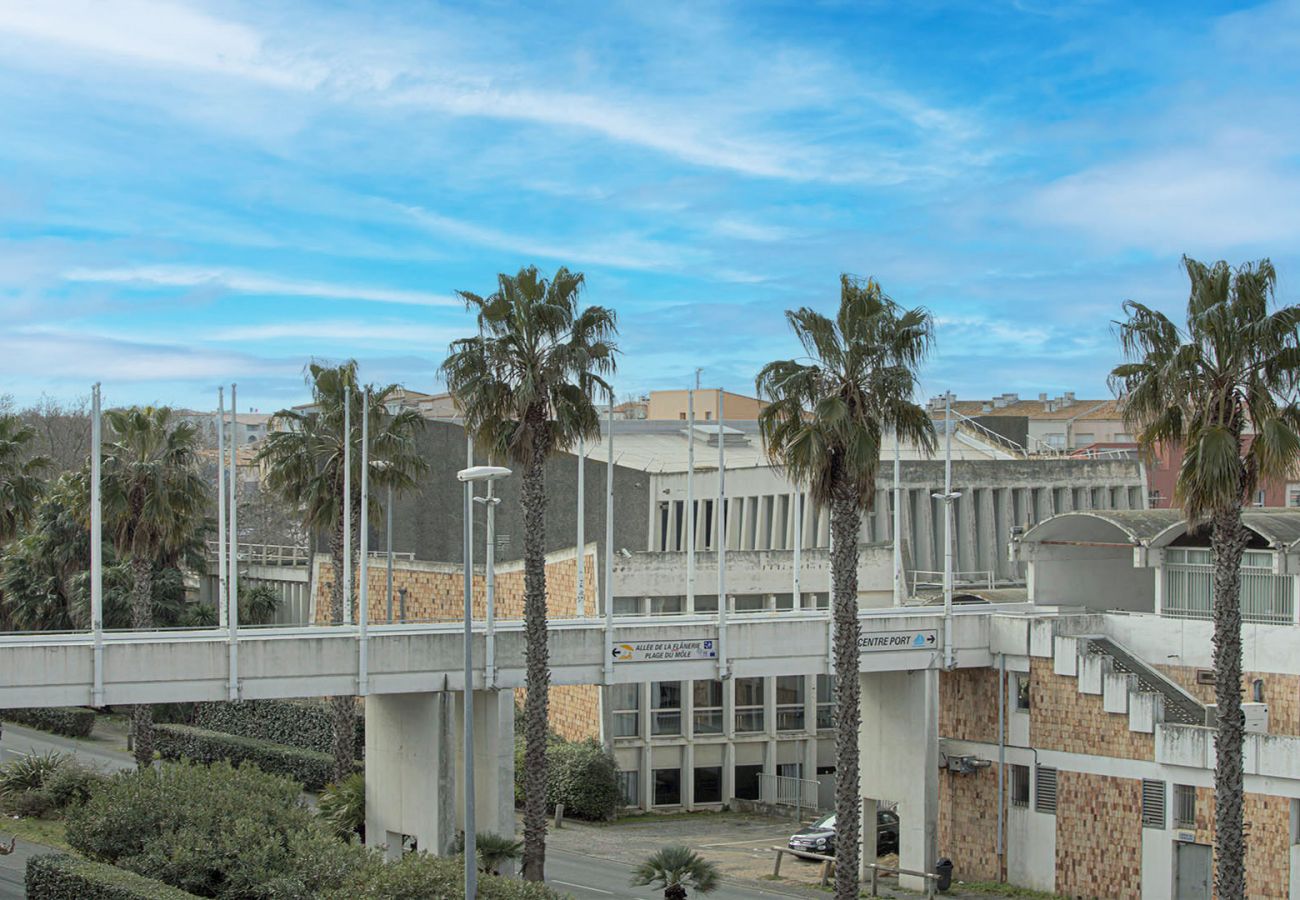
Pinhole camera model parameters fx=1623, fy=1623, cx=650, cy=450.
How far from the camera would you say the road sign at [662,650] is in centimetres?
3606

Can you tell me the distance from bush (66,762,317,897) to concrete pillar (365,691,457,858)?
380 cm

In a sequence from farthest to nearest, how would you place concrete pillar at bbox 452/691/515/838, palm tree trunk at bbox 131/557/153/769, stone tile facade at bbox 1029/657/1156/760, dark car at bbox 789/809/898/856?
1. palm tree trunk at bbox 131/557/153/769
2. dark car at bbox 789/809/898/856
3. stone tile facade at bbox 1029/657/1156/760
4. concrete pillar at bbox 452/691/515/838

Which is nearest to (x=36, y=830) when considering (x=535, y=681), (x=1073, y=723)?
(x=535, y=681)

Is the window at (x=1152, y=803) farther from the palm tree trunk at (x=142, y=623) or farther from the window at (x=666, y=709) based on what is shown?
the palm tree trunk at (x=142, y=623)

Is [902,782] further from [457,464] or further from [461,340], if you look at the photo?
[457,464]

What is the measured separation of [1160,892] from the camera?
34719mm

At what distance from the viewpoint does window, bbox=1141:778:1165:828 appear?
34906 millimetres

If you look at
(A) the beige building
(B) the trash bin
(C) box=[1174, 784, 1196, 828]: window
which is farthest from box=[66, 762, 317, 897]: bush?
(A) the beige building

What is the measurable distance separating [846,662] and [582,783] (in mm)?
18780

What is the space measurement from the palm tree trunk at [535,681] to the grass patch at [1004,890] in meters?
11.8

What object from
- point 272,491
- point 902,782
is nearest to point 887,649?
point 902,782

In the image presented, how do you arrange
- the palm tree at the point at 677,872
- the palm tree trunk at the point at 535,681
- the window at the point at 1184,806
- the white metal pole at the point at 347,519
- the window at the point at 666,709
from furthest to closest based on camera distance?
the window at the point at 666,709
the white metal pole at the point at 347,519
the window at the point at 1184,806
the palm tree trunk at the point at 535,681
the palm tree at the point at 677,872

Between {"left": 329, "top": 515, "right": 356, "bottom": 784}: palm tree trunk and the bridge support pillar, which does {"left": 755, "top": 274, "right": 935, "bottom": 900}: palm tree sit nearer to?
the bridge support pillar

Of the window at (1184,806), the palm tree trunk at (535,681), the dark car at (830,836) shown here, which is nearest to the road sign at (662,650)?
the palm tree trunk at (535,681)
